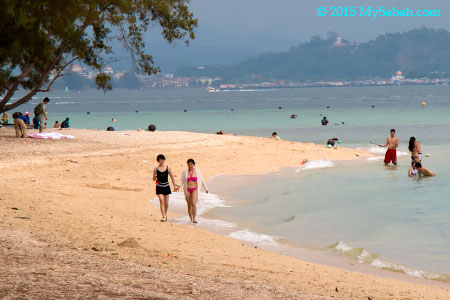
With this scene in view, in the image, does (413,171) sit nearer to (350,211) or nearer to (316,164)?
(316,164)

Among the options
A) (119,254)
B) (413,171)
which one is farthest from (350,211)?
(119,254)

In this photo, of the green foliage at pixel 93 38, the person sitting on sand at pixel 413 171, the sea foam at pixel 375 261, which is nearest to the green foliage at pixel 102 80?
the green foliage at pixel 93 38

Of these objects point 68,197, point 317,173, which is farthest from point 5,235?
point 317,173

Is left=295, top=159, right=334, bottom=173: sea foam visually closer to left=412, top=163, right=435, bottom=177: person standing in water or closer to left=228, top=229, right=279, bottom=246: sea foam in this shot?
left=412, top=163, right=435, bottom=177: person standing in water

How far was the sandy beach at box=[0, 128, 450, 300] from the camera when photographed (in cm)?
756

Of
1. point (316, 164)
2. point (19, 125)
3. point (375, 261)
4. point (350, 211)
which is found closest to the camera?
point (375, 261)

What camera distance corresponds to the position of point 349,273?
1037cm

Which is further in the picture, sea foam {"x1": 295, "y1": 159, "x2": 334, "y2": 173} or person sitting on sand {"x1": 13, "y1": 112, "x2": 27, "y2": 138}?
person sitting on sand {"x1": 13, "y1": 112, "x2": 27, "y2": 138}

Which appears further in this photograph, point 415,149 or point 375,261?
point 415,149

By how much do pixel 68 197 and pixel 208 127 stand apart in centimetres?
4953

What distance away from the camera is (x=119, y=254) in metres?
9.64

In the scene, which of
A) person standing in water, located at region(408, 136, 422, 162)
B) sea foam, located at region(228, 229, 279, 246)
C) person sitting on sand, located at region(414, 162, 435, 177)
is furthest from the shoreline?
person sitting on sand, located at region(414, 162, 435, 177)

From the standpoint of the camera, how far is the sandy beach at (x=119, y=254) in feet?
24.8

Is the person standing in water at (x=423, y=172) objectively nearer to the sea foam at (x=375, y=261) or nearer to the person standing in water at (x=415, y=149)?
the person standing in water at (x=415, y=149)
